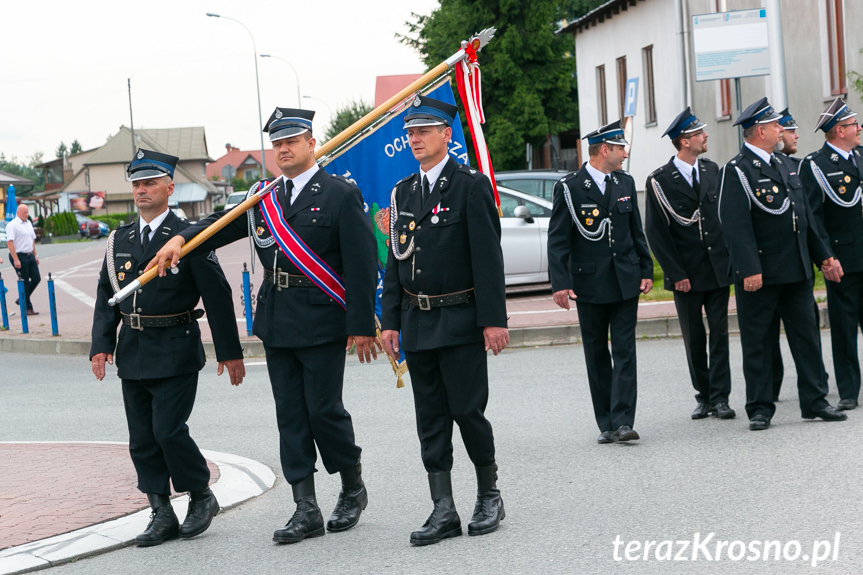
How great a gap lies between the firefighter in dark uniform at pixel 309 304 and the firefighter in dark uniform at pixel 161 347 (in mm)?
264

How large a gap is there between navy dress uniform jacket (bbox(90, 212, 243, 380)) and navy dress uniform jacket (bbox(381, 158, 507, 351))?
1.04 m

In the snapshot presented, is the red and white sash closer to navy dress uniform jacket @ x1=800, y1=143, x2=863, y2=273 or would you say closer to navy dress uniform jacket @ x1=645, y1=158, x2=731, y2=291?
navy dress uniform jacket @ x1=645, y1=158, x2=731, y2=291

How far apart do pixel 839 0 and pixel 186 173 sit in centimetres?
10261

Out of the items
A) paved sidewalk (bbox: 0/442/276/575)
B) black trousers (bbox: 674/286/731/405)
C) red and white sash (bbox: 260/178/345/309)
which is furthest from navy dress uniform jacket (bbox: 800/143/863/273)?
paved sidewalk (bbox: 0/442/276/575)

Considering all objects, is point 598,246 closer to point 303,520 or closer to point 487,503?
point 487,503

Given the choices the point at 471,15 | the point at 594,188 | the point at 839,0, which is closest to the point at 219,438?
the point at 594,188

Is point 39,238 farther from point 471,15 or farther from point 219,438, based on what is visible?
point 219,438

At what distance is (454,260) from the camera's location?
5.71m

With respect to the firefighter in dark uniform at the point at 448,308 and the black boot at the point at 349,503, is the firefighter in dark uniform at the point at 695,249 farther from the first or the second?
the black boot at the point at 349,503

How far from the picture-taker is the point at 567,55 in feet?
159

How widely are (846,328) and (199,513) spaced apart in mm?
4944

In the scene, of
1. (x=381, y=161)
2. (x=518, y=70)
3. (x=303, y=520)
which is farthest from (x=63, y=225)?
(x=303, y=520)

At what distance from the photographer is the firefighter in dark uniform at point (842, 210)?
8.33m

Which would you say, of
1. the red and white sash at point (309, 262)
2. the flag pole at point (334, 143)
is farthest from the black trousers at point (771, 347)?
the red and white sash at point (309, 262)
